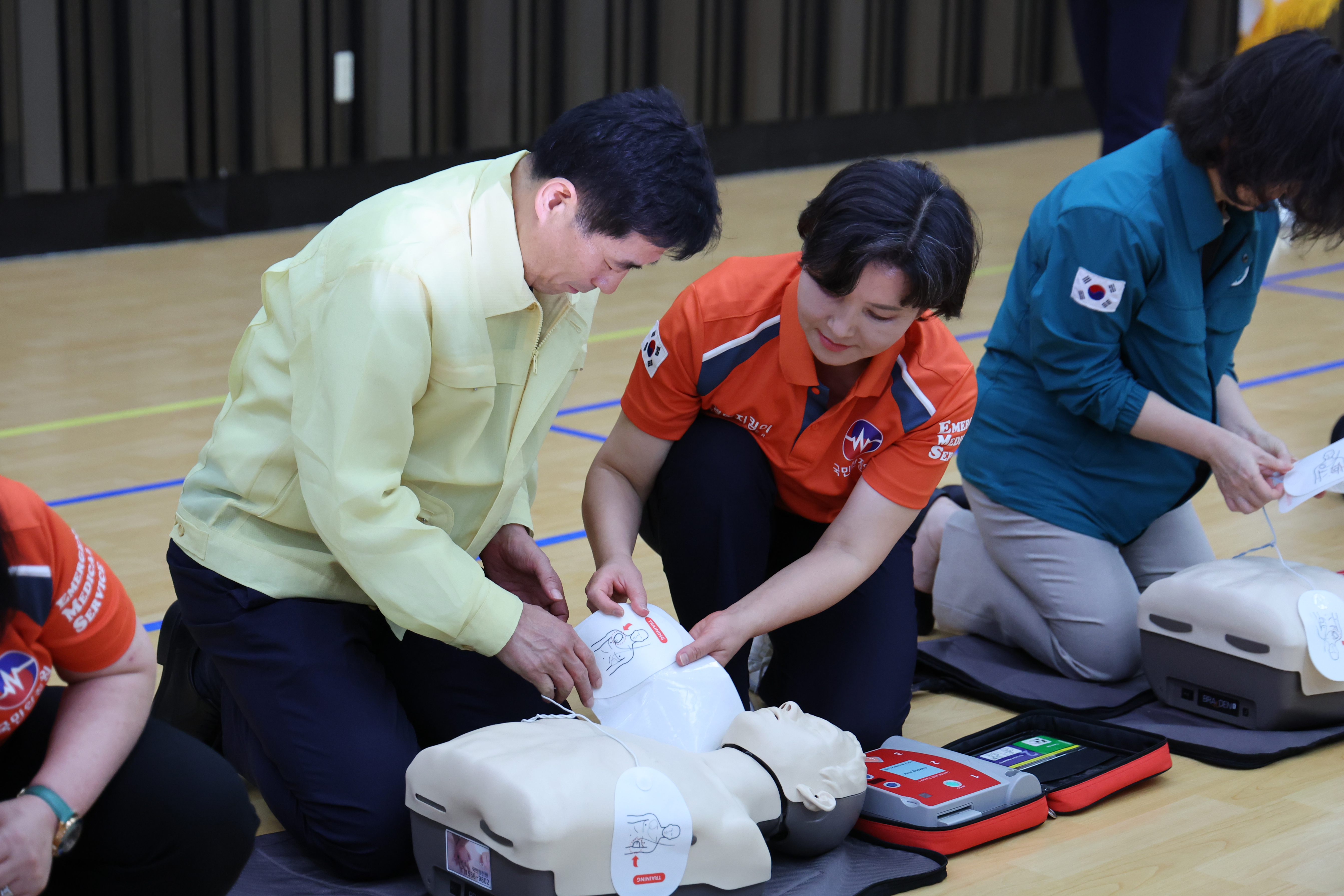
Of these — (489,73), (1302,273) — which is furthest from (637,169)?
(489,73)

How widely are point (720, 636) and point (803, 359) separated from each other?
0.37m

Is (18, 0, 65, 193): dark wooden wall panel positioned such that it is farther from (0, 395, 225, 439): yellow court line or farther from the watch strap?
the watch strap

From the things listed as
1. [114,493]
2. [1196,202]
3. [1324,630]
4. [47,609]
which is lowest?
[114,493]

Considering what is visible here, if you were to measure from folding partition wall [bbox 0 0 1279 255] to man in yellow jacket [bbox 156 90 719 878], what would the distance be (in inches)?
140

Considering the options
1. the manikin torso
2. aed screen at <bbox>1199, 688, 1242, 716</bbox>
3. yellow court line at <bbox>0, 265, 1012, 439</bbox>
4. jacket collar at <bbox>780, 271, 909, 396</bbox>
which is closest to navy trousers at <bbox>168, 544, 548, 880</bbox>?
the manikin torso

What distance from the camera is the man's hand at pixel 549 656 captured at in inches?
67.1

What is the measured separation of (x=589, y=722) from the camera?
167 cm

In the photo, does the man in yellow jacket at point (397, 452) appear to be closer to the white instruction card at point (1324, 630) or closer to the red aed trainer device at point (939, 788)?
the red aed trainer device at point (939, 788)

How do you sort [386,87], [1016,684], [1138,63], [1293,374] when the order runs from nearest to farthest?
[1016,684] → [1293,374] → [1138,63] → [386,87]

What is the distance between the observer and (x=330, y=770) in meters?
1.72

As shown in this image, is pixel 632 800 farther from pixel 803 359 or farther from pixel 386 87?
pixel 386 87

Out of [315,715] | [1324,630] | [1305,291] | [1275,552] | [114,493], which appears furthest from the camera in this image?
[1305,291]

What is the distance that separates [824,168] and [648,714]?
18.6 ft

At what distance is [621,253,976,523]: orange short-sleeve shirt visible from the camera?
77.5 inches
